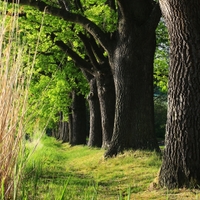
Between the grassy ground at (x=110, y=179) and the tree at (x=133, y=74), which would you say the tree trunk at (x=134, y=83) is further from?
the grassy ground at (x=110, y=179)

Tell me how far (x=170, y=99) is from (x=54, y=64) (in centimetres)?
1175

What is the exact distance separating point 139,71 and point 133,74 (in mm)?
176

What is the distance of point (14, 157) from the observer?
10.7ft

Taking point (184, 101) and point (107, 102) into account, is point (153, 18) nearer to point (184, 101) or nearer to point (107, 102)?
point (107, 102)

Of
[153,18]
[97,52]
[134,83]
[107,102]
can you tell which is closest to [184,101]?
[134,83]

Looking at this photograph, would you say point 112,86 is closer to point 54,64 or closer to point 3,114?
point 54,64

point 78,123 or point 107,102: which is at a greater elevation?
point 107,102

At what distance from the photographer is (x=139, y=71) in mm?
10461

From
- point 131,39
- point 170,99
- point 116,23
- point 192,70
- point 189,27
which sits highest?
point 116,23

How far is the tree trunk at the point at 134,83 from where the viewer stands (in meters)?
10.2

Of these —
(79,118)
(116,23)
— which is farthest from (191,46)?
(79,118)

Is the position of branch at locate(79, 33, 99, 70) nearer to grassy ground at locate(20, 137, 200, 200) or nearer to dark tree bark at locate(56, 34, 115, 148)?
dark tree bark at locate(56, 34, 115, 148)

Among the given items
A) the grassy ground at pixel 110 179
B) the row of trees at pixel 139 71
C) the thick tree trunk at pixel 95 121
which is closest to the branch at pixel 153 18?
the row of trees at pixel 139 71

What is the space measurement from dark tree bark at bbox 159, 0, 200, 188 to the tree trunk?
4.05 m
